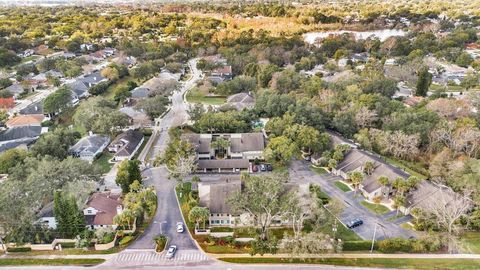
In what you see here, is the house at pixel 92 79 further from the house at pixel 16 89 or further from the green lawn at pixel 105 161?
the green lawn at pixel 105 161

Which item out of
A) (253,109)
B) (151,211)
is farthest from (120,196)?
(253,109)

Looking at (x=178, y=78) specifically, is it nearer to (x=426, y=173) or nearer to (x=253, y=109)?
(x=253, y=109)

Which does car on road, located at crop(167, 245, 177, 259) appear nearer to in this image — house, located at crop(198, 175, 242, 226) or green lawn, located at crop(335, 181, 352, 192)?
house, located at crop(198, 175, 242, 226)

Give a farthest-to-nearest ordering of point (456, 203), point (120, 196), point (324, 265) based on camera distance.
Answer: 1. point (120, 196)
2. point (456, 203)
3. point (324, 265)

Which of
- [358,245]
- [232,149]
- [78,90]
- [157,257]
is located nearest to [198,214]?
[157,257]

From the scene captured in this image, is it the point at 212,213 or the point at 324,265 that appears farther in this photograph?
the point at 212,213

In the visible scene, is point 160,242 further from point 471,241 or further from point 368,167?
point 471,241

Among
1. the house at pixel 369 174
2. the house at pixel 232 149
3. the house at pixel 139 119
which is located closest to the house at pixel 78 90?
the house at pixel 139 119
